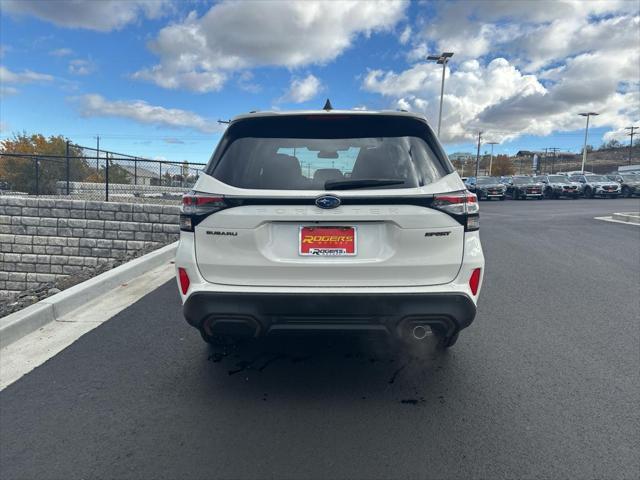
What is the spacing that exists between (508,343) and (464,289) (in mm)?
1537

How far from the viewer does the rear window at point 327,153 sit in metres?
2.84

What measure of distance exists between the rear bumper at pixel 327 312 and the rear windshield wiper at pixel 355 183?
66 centimetres

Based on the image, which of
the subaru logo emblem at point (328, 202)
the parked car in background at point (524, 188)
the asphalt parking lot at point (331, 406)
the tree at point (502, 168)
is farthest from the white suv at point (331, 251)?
the tree at point (502, 168)

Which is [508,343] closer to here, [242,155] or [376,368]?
[376,368]

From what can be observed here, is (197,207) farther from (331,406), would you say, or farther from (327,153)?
(331,406)

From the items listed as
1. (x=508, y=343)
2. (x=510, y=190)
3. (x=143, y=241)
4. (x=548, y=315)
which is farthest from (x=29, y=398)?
(x=510, y=190)

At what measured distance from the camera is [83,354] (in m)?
3.72

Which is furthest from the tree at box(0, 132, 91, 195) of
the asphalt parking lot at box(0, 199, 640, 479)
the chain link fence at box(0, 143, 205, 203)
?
the asphalt parking lot at box(0, 199, 640, 479)

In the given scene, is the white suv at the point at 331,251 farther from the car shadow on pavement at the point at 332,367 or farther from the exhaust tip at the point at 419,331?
the car shadow on pavement at the point at 332,367

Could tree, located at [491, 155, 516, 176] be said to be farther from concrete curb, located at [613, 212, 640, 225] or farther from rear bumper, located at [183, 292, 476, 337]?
rear bumper, located at [183, 292, 476, 337]

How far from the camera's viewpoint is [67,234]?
1194 cm

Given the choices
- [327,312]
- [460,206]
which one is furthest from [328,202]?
[460,206]

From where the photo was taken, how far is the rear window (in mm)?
2844

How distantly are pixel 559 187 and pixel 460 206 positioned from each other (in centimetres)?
3544
